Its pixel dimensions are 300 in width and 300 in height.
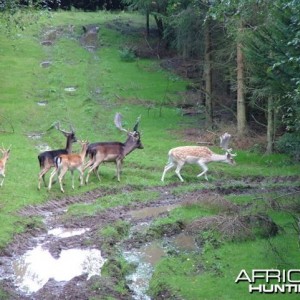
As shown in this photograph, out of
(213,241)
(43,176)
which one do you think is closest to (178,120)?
(43,176)

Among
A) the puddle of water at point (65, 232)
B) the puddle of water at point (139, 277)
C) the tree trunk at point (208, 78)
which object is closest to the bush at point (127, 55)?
the tree trunk at point (208, 78)

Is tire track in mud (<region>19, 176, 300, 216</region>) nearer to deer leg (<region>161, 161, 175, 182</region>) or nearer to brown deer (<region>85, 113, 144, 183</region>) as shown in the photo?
deer leg (<region>161, 161, 175, 182</region>)

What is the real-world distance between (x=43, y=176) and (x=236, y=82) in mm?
11241

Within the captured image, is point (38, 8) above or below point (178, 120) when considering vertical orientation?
above

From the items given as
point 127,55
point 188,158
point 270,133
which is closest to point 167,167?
point 188,158

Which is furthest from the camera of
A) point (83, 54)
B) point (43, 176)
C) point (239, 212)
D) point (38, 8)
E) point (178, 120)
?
point (83, 54)

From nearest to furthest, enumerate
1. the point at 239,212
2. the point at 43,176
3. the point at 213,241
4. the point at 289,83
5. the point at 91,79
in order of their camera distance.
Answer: the point at 289,83, the point at 213,241, the point at 239,212, the point at 43,176, the point at 91,79

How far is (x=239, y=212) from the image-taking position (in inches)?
789

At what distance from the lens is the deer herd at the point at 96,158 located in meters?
23.2

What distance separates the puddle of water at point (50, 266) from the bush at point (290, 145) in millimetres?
12462

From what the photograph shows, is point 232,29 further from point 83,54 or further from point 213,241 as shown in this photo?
point 83,54

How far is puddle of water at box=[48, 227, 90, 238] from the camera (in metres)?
19.4

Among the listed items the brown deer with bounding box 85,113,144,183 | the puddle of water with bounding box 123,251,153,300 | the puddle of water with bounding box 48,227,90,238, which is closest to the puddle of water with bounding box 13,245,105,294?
the puddle of water with bounding box 123,251,153,300

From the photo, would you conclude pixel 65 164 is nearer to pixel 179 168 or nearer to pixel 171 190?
pixel 171 190
